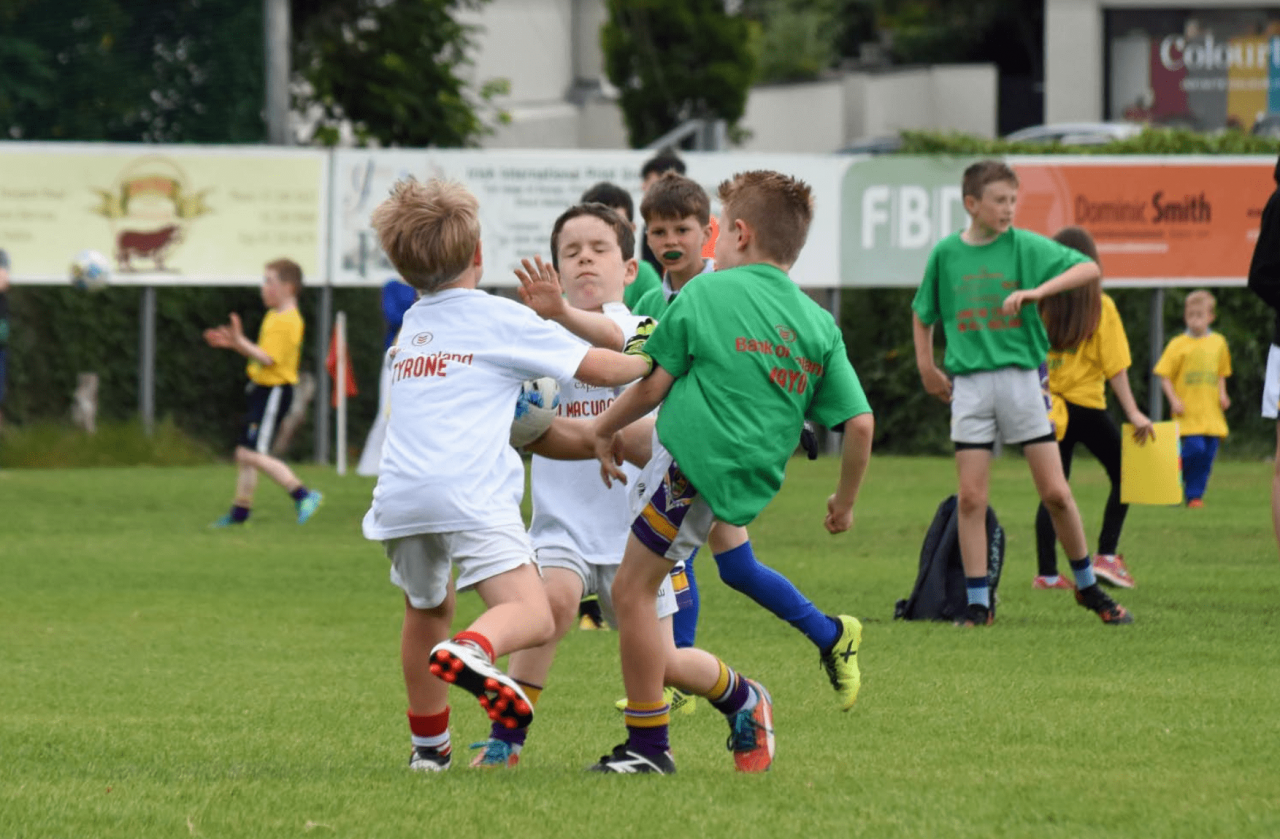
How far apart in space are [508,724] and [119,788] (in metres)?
1.16

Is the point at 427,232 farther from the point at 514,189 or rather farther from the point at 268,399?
the point at 514,189

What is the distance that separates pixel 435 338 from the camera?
5.44m

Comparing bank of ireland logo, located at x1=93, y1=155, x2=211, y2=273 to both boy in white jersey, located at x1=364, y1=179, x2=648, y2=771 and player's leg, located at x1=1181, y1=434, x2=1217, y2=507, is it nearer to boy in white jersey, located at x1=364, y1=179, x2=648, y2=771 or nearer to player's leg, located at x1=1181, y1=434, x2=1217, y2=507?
player's leg, located at x1=1181, y1=434, x2=1217, y2=507

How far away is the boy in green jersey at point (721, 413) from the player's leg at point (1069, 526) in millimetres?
3631

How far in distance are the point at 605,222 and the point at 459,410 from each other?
1.14 m

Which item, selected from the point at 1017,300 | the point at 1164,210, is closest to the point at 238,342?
the point at 1017,300

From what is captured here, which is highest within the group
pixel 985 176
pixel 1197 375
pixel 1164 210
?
pixel 1164 210

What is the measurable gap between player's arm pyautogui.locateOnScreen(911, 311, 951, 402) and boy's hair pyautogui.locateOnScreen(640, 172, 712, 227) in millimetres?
2371

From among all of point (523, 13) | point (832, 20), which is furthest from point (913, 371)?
point (832, 20)

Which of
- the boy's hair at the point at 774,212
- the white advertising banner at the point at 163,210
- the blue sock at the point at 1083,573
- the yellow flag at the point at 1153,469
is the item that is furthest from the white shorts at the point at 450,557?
the white advertising banner at the point at 163,210

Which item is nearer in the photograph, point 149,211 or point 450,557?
point 450,557

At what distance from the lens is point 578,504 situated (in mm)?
6016

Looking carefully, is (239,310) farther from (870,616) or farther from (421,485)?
(421,485)

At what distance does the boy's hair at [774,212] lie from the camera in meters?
5.70
